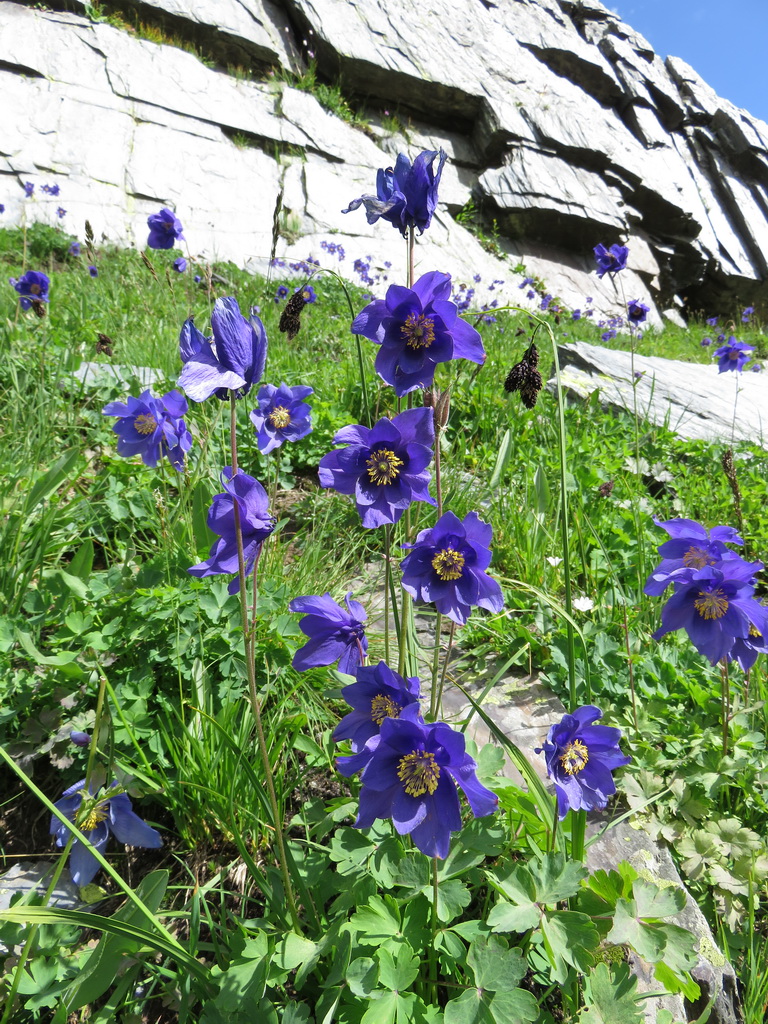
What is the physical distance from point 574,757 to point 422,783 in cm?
42

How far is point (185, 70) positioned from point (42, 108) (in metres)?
3.44

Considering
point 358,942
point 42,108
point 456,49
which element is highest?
point 456,49

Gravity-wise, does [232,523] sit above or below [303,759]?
above

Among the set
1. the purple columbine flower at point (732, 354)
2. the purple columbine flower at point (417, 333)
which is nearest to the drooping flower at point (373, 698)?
the purple columbine flower at point (417, 333)

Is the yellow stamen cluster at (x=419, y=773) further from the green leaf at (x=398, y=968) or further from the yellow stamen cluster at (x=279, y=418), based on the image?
the yellow stamen cluster at (x=279, y=418)

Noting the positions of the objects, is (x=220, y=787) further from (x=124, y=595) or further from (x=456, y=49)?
(x=456, y=49)

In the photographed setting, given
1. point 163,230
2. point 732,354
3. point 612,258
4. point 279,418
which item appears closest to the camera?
point 279,418

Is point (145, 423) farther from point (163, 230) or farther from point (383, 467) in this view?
point (163, 230)

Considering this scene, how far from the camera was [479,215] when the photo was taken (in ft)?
50.2

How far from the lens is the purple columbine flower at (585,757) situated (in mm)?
1152

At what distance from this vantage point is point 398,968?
97 centimetres

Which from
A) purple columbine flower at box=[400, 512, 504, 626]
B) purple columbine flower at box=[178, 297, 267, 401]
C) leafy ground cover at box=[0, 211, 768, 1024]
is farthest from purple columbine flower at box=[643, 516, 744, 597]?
purple columbine flower at box=[178, 297, 267, 401]

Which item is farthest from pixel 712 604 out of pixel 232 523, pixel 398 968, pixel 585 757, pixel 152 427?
pixel 152 427

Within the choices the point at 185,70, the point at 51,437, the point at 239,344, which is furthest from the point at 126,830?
the point at 185,70
